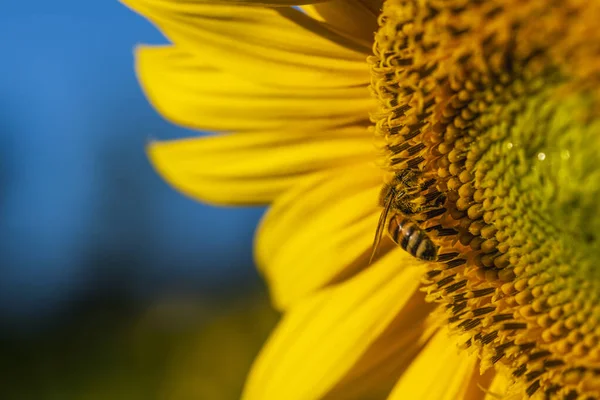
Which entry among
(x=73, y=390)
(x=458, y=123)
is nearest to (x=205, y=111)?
(x=458, y=123)

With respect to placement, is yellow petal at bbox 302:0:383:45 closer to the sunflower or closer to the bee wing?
the sunflower

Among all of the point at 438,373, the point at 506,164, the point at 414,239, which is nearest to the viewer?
the point at 506,164

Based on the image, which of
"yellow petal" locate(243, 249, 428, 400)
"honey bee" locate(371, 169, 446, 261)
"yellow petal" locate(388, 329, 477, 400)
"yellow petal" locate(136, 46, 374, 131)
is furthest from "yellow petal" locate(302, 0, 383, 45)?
"yellow petal" locate(388, 329, 477, 400)

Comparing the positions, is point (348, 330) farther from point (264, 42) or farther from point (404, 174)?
point (264, 42)

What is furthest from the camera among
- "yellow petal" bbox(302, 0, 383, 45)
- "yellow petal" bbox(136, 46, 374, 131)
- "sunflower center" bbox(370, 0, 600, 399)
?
"yellow petal" bbox(136, 46, 374, 131)

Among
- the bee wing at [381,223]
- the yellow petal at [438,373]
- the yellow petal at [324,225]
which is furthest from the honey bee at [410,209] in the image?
the yellow petal at [438,373]

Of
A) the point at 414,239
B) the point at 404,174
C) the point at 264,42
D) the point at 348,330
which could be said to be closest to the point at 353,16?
the point at 264,42

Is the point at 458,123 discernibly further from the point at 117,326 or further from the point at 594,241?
the point at 117,326
